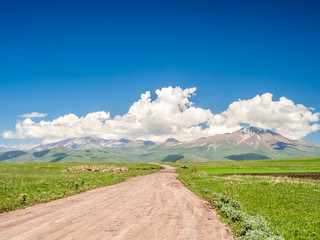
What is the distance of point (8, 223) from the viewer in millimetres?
14617

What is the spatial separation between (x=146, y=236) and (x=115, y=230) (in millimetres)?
2184

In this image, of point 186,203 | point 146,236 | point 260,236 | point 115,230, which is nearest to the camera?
point 260,236

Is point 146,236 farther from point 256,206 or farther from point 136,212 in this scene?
point 256,206

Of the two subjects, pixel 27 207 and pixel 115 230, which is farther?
pixel 27 207

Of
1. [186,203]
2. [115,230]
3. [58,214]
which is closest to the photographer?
[115,230]

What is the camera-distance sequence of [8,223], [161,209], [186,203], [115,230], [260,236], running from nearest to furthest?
[260,236] < [115,230] < [8,223] < [161,209] < [186,203]

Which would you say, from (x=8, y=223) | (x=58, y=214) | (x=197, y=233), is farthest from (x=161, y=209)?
(x=8, y=223)

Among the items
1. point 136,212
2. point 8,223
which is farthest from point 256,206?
point 8,223

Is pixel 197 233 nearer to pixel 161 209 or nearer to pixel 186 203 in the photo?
pixel 161 209

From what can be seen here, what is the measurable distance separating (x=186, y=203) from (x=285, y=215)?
910 cm

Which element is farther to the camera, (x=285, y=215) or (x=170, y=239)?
(x=285, y=215)

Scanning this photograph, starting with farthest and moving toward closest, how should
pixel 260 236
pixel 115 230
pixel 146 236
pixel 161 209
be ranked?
pixel 161 209 < pixel 115 230 < pixel 146 236 < pixel 260 236

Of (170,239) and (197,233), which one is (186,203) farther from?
(170,239)

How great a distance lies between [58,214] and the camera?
1695 centimetres
